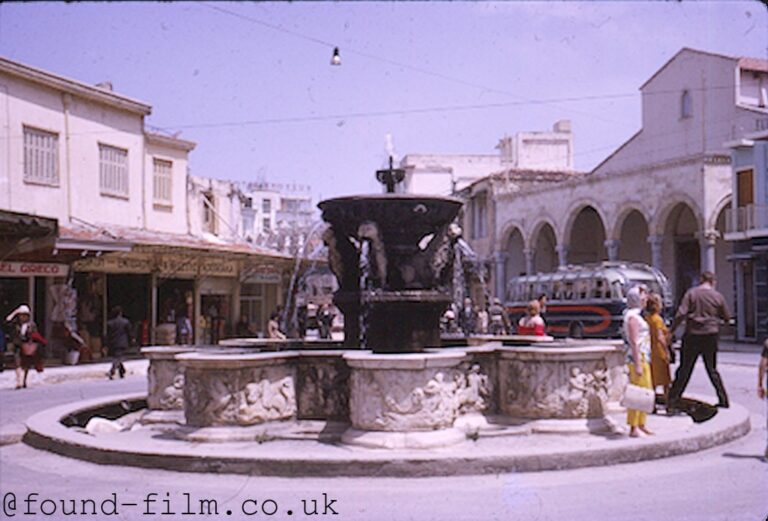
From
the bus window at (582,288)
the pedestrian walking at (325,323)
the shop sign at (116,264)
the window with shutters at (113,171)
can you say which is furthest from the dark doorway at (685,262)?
the window with shutters at (113,171)

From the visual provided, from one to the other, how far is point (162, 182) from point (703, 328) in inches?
837

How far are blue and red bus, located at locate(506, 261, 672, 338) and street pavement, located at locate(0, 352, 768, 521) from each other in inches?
721

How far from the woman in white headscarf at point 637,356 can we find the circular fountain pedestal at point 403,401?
6.06 ft

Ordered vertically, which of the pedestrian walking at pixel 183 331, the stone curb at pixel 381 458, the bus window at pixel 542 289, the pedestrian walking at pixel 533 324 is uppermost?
the bus window at pixel 542 289

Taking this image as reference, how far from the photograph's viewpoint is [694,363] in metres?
10.5

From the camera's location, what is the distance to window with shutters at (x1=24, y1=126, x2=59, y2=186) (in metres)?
22.1

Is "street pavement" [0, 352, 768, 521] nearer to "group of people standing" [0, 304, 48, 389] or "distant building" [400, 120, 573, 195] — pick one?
"group of people standing" [0, 304, 48, 389]

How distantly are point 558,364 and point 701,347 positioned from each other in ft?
8.42

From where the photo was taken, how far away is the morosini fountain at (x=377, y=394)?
7852 millimetres

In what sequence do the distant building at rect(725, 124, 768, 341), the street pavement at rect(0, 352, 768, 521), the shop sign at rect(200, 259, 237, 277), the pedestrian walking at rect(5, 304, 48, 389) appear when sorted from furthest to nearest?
1. the distant building at rect(725, 124, 768, 341)
2. the shop sign at rect(200, 259, 237, 277)
3. the pedestrian walking at rect(5, 304, 48, 389)
4. the street pavement at rect(0, 352, 768, 521)

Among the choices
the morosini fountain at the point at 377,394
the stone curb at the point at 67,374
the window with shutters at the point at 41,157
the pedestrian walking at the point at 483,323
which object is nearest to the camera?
the morosini fountain at the point at 377,394

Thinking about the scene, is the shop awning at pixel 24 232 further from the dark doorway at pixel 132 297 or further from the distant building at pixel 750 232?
the distant building at pixel 750 232

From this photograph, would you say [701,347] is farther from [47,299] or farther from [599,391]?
[47,299]

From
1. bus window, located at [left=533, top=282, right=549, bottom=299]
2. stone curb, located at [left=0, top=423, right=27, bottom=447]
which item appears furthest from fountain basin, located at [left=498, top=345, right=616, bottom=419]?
bus window, located at [left=533, top=282, right=549, bottom=299]
